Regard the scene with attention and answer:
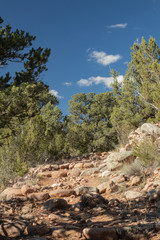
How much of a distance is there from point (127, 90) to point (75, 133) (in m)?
5.19

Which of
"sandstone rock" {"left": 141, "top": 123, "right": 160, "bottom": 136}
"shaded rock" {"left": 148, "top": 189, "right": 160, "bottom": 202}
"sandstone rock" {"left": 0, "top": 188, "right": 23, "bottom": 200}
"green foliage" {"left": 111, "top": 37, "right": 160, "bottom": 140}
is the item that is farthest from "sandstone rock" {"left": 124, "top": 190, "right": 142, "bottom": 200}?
"green foliage" {"left": 111, "top": 37, "right": 160, "bottom": 140}

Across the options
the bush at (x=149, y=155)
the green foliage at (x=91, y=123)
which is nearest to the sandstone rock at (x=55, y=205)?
the bush at (x=149, y=155)

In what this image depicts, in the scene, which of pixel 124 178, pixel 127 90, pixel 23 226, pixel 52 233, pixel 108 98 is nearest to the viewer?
pixel 52 233

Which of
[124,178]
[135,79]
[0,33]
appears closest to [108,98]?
[135,79]

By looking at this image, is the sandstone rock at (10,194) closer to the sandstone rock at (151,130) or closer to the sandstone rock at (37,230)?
the sandstone rock at (37,230)

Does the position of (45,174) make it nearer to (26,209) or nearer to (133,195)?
(26,209)

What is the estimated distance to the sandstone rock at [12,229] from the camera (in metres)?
3.72

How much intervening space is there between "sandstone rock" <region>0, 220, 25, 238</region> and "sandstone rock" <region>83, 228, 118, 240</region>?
1.20 m

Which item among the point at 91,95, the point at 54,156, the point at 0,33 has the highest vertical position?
the point at 91,95

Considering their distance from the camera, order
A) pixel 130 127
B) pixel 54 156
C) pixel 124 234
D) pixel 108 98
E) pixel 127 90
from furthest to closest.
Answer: pixel 108 98 → pixel 127 90 → pixel 130 127 → pixel 54 156 → pixel 124 234

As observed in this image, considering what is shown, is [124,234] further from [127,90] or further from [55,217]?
[127,90]

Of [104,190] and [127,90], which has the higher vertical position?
[127,90]

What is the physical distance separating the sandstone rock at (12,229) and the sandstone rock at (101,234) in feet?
3.95

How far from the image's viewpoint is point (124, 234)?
3.33 m
